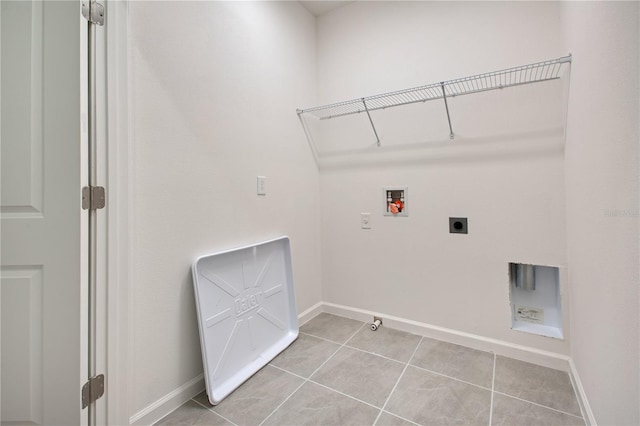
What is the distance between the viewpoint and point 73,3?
1.05m

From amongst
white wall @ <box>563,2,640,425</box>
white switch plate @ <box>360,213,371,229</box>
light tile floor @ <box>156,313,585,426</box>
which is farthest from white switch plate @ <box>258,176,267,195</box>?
white wall @ <box>563,2,640,425</box>

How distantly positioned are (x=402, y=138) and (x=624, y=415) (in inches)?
67.0

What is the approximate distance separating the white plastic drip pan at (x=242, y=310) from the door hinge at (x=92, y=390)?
15.8 inches

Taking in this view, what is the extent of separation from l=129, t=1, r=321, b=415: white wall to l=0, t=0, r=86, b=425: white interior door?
197 mm

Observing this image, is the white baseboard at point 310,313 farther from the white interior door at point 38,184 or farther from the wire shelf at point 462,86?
the wire shelf at point 462,86

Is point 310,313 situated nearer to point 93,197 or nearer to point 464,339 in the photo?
point 464,339

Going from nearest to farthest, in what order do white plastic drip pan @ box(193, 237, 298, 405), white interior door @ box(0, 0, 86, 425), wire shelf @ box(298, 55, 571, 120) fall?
white interior door @ box(0, 0, 86, 425) → white plastic drip pan @ box(193, 237, 298, 405) → wire shelf @ box(298, 55, 571, 120)

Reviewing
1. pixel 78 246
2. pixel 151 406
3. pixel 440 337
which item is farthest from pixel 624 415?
pixel 78 246

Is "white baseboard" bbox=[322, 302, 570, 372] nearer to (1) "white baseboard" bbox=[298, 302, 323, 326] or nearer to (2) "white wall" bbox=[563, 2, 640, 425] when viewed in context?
(1) "white baseboard" bbox=[298, 302, 323, 326]

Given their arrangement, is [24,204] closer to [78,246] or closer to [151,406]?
[78,246]

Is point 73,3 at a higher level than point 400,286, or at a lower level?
higher

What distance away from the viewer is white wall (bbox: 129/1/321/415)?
4.07 feet

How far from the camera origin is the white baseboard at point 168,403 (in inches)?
48.3

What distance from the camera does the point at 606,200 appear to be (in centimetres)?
97
